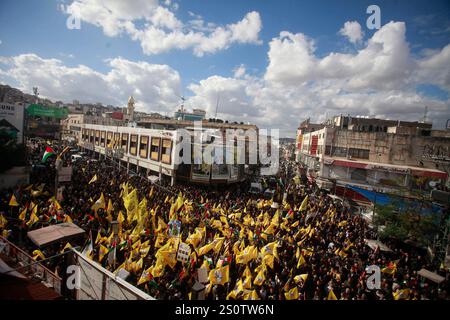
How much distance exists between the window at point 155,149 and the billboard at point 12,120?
13.1 metres

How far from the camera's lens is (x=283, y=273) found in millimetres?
8328

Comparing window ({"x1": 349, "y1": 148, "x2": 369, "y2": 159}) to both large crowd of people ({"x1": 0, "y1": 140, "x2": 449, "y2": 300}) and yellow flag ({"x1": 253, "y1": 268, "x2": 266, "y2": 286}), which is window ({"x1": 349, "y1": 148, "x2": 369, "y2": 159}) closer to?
large crowd of people ({"x1": 0, "y1": 140, "x2": 449, "y2": 300})

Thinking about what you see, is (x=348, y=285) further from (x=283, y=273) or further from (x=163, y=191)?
(x=163, y=191)

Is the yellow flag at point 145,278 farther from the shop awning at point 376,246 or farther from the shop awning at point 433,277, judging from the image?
the shop awning at point 376,246

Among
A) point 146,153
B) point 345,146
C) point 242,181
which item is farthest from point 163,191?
point 345,146

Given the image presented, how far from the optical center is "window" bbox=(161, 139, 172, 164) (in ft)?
78.0

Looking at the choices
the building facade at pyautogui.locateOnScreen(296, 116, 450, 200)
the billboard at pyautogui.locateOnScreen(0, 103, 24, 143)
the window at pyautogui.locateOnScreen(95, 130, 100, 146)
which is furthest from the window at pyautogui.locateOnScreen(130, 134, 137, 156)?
the building facade at pyautogui.locateOnScreen(296, 116, 450, 200)

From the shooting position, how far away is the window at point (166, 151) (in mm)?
23773

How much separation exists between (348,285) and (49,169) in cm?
2392

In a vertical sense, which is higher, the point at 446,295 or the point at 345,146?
the point at 345,146

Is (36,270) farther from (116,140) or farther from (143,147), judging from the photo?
(116,140)

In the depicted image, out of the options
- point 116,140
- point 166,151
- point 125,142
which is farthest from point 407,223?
point 116,140

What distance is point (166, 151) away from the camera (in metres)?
24.3

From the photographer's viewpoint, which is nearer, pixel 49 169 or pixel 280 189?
pixel 49 169
